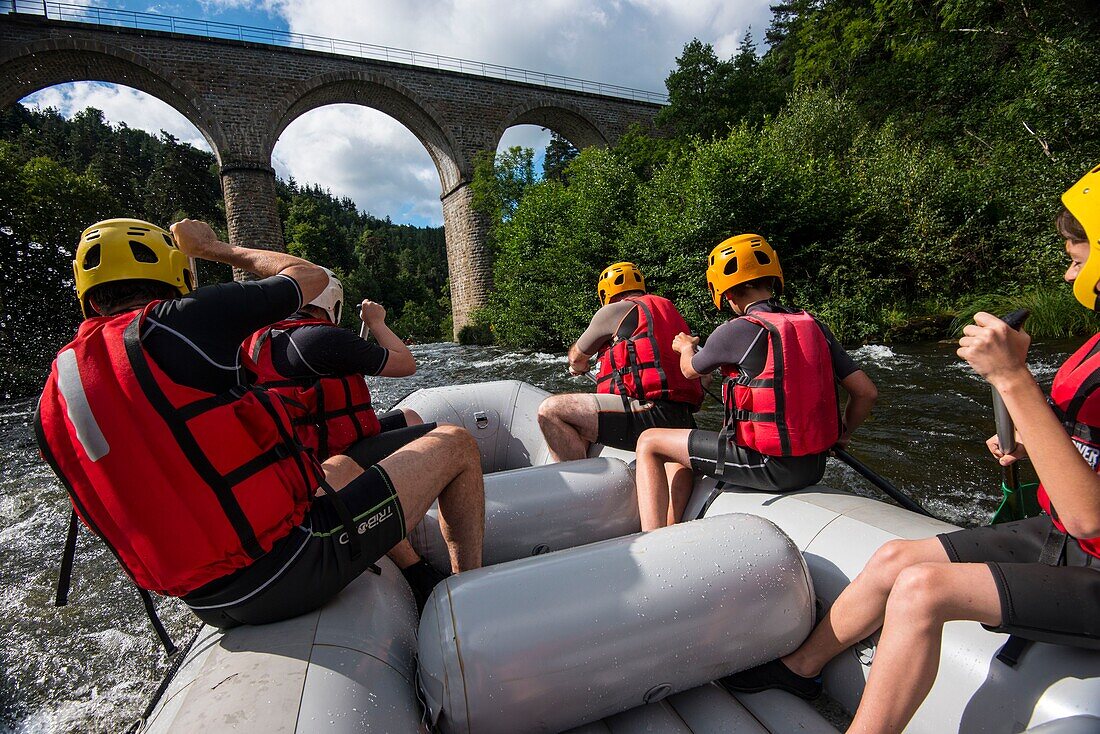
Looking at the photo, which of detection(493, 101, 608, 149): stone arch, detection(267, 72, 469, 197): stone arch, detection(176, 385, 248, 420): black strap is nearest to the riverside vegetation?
detection(267, 72, 469, 197): stone arch

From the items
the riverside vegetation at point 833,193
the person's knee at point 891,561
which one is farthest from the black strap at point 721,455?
the riverside vegetation at point 833,193

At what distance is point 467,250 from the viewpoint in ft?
71.5

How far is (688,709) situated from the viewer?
164 cm

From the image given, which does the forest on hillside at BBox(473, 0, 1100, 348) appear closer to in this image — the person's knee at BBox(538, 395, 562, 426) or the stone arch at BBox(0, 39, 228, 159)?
the person's knee at BBox(538, 395, 562, 426)

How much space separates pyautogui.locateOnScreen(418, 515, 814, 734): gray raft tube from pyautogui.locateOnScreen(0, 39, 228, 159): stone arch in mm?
21340

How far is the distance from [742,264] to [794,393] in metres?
0.69

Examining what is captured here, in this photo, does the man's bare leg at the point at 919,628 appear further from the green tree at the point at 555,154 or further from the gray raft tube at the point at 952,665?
the green tree at the point at 555,154

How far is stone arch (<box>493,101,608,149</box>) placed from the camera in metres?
22.7

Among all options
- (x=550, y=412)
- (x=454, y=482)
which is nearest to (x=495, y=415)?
(x=550, y=412)

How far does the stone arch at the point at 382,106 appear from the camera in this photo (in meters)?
18.8

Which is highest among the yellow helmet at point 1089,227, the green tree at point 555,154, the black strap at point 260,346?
the green tree at point 555,154

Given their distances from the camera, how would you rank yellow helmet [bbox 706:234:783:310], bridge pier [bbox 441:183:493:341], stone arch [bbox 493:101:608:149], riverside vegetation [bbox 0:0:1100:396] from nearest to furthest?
1. yellow helmet [bbox 706:234:783:310]
2. riverside vegetation [bbox 0:0:1100:396]
3. bridge pier [bbox 441:183:493:341]
4. stone arch [bbox 493:101:608:149]

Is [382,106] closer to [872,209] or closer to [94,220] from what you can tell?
[94,220]

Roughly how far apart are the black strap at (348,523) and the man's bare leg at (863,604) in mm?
1472
